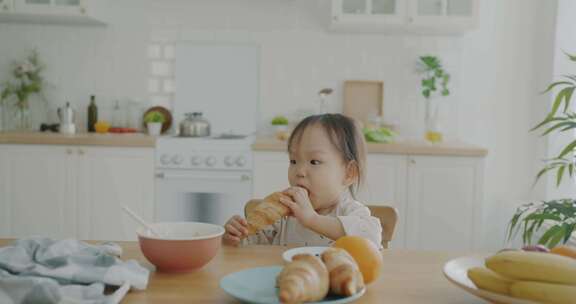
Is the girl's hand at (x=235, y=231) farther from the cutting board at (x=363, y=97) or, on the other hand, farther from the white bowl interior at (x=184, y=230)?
the cutting board at (x=363, y=97)

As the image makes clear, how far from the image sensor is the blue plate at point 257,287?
0.91m

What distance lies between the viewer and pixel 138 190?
11.4ft

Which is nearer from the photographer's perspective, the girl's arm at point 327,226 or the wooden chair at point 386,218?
the girl's arm at point 327,226

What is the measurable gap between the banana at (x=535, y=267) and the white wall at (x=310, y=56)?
126 inches

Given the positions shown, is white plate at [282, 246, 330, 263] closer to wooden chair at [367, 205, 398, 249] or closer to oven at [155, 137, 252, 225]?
wooden chair at [367, 205, 398, 249]

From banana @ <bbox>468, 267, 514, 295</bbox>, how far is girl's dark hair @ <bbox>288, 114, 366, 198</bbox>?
0.76m

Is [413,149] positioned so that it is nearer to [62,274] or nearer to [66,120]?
[66,120]

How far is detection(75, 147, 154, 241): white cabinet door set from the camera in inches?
Answer: 136

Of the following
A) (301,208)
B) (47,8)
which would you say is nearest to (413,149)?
(301,208)

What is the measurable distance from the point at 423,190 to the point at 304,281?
271 cm

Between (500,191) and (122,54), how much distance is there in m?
2.80

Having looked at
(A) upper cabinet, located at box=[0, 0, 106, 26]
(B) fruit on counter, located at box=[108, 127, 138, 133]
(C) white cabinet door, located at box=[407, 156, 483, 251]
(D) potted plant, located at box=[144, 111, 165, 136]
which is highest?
(A) upper cabinet, located at box=[0, 0, 106, 26]

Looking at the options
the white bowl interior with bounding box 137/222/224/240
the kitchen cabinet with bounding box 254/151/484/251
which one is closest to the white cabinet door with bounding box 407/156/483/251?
the kitchen cabinet with bounding box 254/151/484/251

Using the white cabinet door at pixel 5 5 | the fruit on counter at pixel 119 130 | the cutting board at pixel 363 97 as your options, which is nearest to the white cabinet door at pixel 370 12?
the cutting board at pixel 363 97
